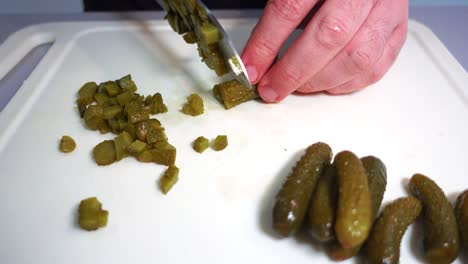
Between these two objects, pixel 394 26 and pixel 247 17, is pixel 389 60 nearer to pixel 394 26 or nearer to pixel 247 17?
pixel 394 26

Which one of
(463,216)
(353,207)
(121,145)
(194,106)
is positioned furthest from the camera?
(194,106)

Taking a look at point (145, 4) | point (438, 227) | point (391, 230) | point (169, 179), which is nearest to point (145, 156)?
point (169, 179)

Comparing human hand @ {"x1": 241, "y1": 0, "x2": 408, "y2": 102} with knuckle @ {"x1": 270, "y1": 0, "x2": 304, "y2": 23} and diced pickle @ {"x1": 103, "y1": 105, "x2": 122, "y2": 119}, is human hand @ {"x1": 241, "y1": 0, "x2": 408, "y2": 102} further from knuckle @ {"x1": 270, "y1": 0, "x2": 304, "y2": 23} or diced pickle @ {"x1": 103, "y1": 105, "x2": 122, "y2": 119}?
diced pickle @ {"x1": 103, "y1": 105, "x2": 122, "y2": 119}

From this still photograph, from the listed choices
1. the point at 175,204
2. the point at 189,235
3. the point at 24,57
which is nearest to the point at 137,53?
the point at 24,57

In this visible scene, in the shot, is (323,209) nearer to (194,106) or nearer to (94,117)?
(194,106)

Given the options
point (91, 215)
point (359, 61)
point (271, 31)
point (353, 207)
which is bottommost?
point (91, 215)

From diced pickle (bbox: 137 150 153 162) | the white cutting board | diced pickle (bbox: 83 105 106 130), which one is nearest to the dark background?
the white cutting board

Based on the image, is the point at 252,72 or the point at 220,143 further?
the point at 252,72
